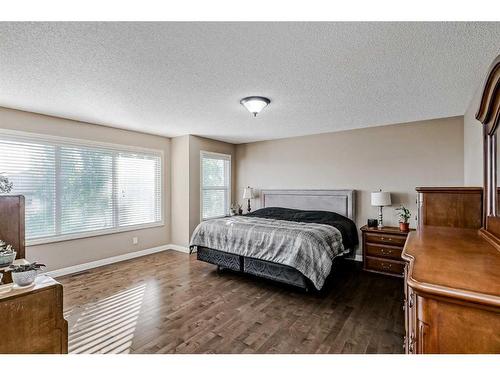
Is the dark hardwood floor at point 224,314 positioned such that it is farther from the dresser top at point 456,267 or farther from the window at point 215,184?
the window at point 215,184

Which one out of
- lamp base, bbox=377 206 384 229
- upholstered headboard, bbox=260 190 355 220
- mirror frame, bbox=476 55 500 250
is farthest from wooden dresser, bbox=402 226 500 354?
upholstered headboard, bbox=260 190 355 220

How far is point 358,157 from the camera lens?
4.60 metres

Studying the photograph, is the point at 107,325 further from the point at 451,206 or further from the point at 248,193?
the point at 248,193

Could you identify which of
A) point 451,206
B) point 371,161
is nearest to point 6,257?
point 451,206

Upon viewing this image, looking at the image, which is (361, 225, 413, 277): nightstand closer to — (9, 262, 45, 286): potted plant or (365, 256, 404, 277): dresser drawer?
(365, 256, 404, 277): dresser drawer

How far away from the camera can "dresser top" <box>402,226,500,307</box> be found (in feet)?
2.71

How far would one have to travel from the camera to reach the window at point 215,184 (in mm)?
5453

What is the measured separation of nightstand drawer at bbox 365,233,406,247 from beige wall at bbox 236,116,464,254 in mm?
613

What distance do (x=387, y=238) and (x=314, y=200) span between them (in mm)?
1526

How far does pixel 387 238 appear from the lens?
3764 mm

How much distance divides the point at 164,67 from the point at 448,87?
2863 mm
